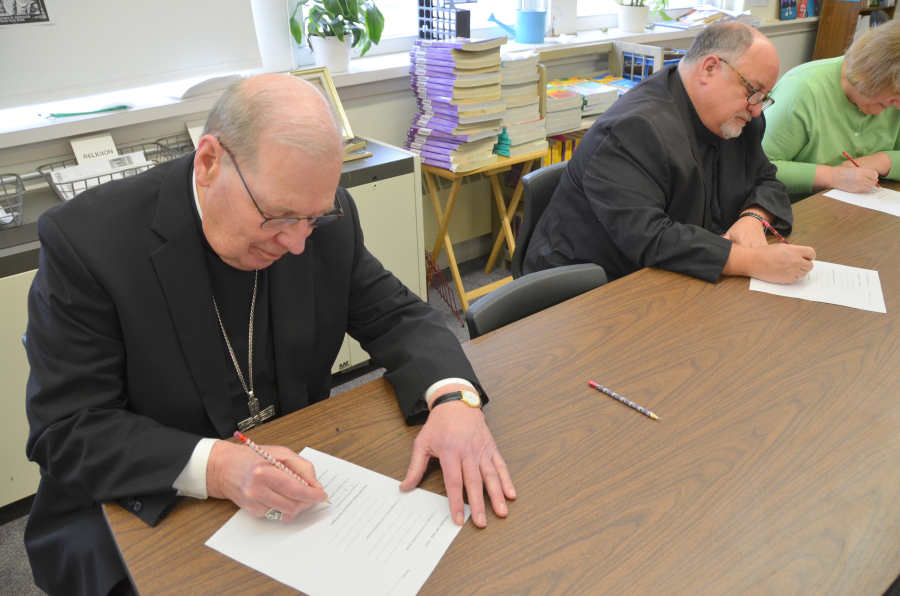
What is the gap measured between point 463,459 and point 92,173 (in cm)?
167

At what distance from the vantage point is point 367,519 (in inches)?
37.0

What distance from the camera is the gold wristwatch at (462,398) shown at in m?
1.13

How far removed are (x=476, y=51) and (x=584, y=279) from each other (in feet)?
4.71

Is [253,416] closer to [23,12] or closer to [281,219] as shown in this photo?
[281,219]

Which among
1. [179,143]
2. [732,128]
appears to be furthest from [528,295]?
[179,143]

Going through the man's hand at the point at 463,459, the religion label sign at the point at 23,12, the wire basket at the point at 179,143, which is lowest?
the man's hand at the point at 463,459

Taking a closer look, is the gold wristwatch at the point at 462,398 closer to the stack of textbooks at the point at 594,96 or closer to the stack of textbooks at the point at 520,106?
the stack of textbooks at the point at 520,106

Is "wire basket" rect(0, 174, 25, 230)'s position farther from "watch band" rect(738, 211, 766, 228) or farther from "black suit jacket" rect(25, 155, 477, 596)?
"watch band" rect(738, 211, 766, 228)

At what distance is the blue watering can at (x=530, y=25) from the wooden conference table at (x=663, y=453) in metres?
2.34

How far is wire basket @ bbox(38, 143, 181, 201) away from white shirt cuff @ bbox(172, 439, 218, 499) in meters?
1.14

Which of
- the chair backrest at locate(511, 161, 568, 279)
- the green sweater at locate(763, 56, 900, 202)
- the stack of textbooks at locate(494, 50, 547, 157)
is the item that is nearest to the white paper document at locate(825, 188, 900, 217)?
the green sweater at locate(763, 56, 900, 202)

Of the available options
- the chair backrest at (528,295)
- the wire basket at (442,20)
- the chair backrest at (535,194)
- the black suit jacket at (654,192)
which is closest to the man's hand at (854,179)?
the black suit jacket at (654,192)

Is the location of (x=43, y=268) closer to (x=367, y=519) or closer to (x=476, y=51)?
(x=367, y=519)

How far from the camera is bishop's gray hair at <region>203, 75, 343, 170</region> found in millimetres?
957
